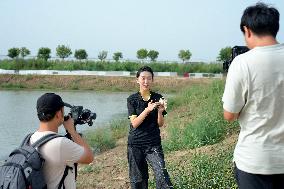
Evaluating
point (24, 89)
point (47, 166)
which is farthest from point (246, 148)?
point (24, 89)

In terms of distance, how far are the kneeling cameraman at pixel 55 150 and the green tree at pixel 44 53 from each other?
56.6 m

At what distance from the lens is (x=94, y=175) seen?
7145 mm

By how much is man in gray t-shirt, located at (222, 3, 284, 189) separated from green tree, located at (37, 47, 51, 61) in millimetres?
57086

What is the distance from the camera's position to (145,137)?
4129mm

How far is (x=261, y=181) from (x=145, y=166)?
6.44 feet

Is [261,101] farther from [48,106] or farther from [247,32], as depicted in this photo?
[48,106]

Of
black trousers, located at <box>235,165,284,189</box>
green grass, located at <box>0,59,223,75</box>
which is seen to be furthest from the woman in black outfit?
green grass, located at <box>0,59,223,75</box>

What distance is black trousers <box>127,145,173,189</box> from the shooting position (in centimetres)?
407

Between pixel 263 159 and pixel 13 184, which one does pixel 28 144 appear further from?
pixel 263 159

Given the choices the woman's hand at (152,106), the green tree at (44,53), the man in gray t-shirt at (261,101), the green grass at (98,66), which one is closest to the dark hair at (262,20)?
the man in gray t-shirt at (261,101)

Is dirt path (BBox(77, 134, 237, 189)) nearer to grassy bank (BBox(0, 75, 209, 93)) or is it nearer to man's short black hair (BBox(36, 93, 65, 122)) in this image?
man's short black hair (BBox(36, 93, 65, 122))

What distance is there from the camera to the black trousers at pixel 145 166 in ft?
13.3

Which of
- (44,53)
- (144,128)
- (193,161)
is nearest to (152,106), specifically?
(144,128)

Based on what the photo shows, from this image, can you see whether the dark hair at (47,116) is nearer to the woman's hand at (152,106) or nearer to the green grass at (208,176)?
the woman's hand at (152,106)
